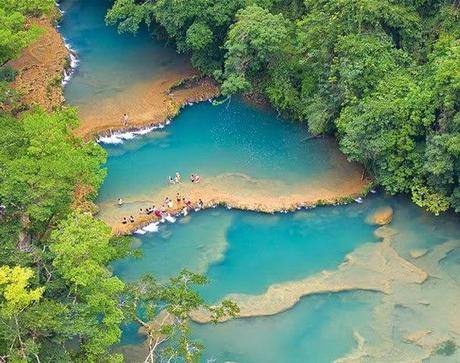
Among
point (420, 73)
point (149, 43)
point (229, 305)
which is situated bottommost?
point (229, 305)

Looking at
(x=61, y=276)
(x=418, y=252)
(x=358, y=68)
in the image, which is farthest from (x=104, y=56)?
(x=418, y=252)

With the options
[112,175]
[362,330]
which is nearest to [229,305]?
[362,330]

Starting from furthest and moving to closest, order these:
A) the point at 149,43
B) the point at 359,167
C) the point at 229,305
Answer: the point at 149,43 → the point at 359,167 → the point at 229,305

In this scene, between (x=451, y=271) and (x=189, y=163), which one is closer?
(x=451, y=271)

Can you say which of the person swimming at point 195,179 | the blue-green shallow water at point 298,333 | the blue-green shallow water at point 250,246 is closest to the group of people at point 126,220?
the blue-green shallow water at point 250,246

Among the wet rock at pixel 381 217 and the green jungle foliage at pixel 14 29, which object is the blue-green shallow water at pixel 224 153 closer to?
the wet rock at pixel 381 217

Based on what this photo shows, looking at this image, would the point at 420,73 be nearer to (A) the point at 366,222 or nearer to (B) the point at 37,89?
(A) the point at 366,222

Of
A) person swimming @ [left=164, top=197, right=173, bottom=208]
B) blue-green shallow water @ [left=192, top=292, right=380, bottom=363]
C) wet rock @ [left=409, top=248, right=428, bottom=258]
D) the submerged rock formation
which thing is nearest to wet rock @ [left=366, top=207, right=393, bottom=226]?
wet rock @ [left=409, top=248, right=428, bottom=258]
